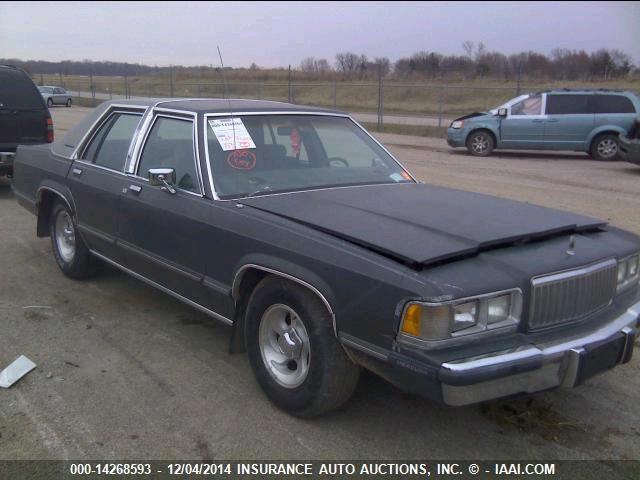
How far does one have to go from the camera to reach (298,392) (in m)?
3.26

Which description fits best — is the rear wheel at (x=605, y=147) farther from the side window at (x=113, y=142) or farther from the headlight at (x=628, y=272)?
the side window at (x=113, y=142)

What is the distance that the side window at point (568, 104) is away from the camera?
15562mm

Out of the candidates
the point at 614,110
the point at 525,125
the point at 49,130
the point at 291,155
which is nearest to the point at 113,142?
the point at 291,155

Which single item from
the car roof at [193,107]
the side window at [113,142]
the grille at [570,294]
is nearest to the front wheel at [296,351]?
the grille at [570,294]

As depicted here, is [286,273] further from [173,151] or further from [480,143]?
[480,143]

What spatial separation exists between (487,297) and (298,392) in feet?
3.69

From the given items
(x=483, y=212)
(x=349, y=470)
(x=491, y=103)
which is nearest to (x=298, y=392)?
(x=349, y=470)

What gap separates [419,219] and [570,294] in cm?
84

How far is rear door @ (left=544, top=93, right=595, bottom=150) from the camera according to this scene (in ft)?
50.8

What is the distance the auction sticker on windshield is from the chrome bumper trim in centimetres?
214

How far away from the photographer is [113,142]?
5082 millimetres

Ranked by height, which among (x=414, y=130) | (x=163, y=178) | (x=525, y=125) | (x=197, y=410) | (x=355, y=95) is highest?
(x=355, y=95)

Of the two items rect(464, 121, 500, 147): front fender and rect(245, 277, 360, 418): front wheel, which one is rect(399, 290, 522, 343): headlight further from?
rect(464, 121, 500, 147): front fender

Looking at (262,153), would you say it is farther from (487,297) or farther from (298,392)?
(487,297)
